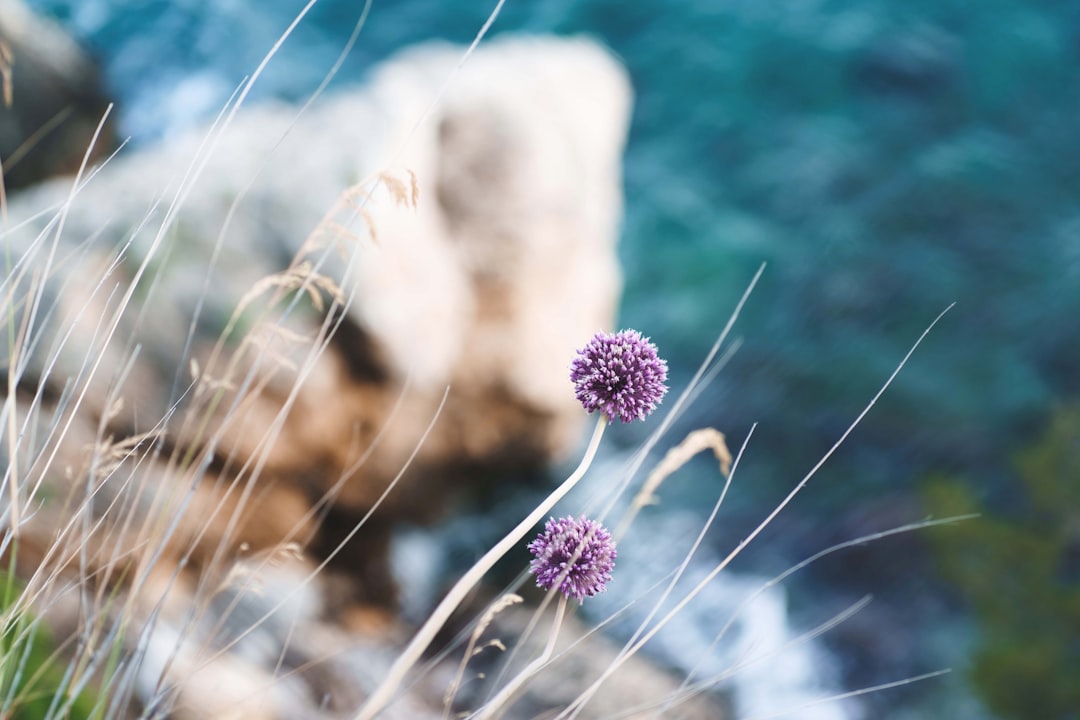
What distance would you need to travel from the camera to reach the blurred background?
4.44m

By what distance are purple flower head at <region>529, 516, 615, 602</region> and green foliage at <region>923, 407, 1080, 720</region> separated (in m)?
3.81

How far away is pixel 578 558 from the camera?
1141 mm

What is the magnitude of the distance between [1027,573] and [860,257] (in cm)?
238

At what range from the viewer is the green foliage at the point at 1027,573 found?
13.4 feet

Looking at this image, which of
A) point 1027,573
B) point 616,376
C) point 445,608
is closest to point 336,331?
point 616,376

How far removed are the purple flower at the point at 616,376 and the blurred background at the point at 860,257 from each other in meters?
3.36

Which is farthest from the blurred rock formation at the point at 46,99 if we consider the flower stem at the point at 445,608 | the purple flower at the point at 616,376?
the flower stem at the point at 445,608

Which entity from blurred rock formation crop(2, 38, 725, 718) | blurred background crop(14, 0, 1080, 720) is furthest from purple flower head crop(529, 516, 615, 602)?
blurred background crop(14, 0, 1080, 720)

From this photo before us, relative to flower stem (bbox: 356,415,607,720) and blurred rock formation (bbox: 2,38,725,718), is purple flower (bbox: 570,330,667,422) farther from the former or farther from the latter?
blurred rock formation (bbox: 2,38,725,718)

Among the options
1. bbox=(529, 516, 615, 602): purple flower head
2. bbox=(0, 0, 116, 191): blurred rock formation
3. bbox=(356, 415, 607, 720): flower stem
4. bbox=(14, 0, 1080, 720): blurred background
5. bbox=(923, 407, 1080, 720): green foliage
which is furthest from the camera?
bbox=(0, 0, 116, 191): blurred rock formation

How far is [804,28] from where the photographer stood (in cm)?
697

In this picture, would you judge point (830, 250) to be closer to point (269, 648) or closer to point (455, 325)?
point (455, 325)

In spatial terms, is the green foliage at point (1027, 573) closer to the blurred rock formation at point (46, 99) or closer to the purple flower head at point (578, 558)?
the purple flower head at point (578, 558)

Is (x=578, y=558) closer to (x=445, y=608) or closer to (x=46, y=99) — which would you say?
(x=445, y=608)
